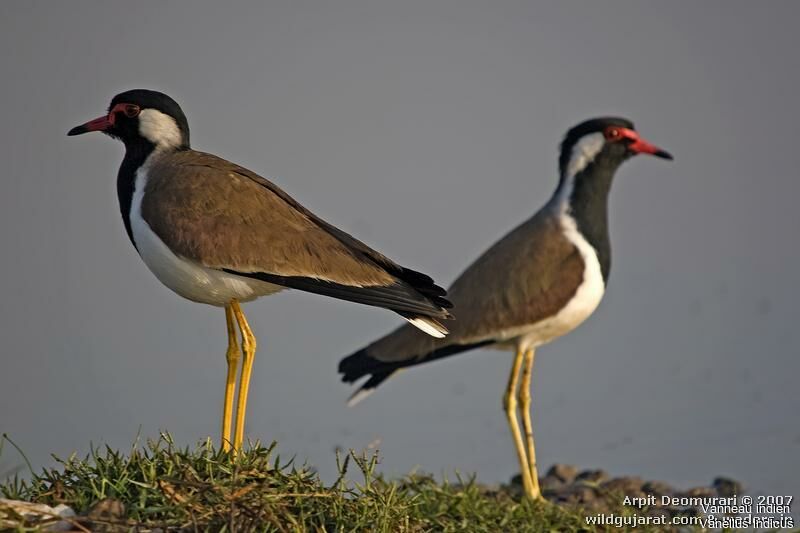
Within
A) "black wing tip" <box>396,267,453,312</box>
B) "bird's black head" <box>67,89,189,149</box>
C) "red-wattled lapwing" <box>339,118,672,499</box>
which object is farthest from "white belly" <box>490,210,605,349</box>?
"bird's black head" <box>67,89,189,149</box>

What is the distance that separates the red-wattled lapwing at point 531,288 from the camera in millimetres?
7230

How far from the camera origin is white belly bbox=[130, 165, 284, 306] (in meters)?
5.14

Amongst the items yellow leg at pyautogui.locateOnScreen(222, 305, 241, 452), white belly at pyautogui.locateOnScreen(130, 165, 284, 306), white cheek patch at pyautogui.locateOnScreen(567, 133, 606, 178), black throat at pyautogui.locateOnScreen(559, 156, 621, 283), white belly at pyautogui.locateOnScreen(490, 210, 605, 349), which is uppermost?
white cheek patch at pyautogui.locateOnScreen(567, 133, 606, 178)

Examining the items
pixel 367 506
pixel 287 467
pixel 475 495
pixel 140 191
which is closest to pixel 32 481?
pixel 287 467

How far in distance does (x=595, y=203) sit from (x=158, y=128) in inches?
126

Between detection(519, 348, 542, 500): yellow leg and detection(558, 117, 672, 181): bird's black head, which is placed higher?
detection(558, 117, 672, 181): bird's black head

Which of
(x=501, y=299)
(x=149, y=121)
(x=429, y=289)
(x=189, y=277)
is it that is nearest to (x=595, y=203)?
(x=501, y=299)

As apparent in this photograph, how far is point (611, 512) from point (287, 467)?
2438 mm

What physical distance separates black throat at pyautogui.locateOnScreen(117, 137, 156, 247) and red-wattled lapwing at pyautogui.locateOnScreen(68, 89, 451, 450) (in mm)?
15

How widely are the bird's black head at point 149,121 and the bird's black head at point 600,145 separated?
302 cm

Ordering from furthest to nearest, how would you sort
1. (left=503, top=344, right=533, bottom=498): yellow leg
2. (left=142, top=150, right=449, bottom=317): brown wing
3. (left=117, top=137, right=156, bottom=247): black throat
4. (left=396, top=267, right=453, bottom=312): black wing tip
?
(left=503, top=344, right=533, bottom=498): yellow leg → (left=117, top=137, right=156, bottom=247): black throat → (left=396, top=267, right=453, bottom=312): black wing tip → (left=142, top=150, right=449, bottom=317): brown wing

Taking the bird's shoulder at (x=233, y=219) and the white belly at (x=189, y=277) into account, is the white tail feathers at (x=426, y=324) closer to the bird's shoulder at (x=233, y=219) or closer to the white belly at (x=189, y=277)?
the bird's shoulder at (x=233, y=219)

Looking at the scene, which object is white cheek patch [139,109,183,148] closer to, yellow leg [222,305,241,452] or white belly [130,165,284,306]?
white belly [130,165,284,306]

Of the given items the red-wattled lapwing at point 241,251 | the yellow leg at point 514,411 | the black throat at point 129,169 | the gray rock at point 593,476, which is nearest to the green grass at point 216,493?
the red-wattled lapwing at point 241,251
